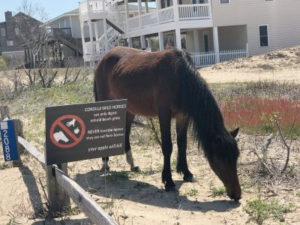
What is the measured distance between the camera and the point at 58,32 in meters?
45.4

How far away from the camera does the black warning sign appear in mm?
5094

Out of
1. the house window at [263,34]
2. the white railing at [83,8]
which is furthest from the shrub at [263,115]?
the white railing at [83,8]

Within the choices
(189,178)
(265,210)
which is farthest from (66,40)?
(265,210)

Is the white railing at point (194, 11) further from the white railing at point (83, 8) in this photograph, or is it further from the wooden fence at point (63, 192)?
the wooden fence at point (63, 192)

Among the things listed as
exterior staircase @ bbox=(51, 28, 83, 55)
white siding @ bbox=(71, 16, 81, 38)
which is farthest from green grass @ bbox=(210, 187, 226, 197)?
white siding @ bbox=(71, 16, 81, 38)

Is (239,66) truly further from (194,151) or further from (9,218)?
(9,218)

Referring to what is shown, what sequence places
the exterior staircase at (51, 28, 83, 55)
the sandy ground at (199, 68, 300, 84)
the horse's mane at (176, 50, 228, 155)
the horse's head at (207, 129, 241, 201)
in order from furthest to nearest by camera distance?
the exterior staircase at (51, 28, 83, 55)
the sandy ground at (199, 68, 300, 84)
the horse's mane at (176, 50, 228, 155)
the horse's head at (207, 129, 241, 201)

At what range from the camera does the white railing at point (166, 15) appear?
99.6 feet

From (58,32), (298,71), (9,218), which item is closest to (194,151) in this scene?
(9,218)

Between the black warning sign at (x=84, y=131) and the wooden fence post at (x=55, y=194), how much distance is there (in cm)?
17

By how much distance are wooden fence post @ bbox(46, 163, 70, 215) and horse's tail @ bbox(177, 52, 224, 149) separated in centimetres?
180

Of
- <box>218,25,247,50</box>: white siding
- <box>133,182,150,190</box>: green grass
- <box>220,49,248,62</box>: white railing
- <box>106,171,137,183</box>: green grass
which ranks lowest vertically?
<box>133,182,150,190</box>: green grass

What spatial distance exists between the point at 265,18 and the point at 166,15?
782cm

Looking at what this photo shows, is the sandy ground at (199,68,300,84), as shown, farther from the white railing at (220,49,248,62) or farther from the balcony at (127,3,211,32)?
the balcony at (127,3,211,32)
